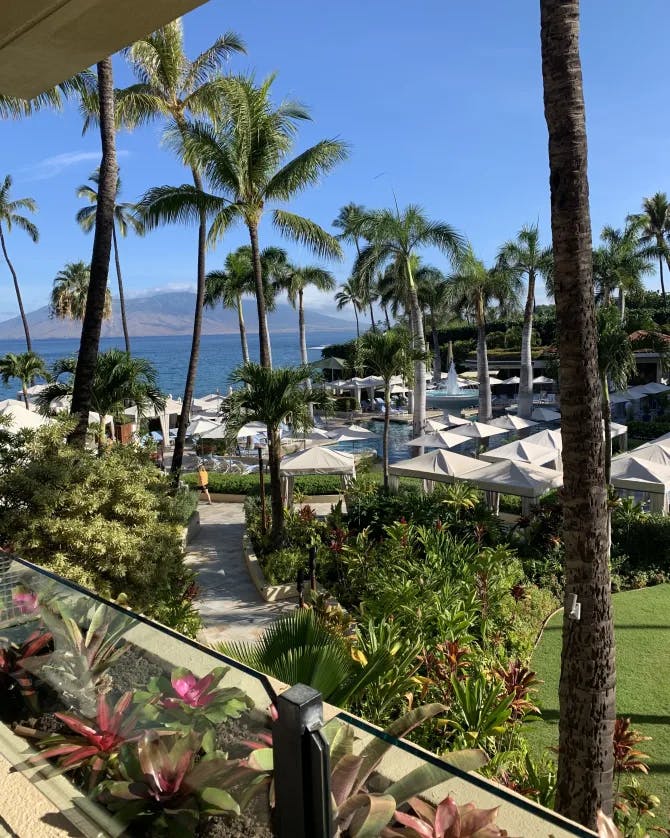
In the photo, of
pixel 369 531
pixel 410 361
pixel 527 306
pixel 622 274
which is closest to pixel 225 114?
pixel 410 361

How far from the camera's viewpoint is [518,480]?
43.4ft

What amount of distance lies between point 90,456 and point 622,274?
128 ft

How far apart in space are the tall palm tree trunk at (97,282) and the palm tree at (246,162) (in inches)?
206

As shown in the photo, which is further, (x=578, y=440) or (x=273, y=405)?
(x=273, y=405)

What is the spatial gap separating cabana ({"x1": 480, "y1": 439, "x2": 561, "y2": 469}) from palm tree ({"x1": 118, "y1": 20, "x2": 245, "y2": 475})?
8.40 meters

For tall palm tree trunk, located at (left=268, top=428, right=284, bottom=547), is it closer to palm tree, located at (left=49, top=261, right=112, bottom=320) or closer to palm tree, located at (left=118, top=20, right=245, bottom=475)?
palm tree, located at (left=118, top=20, right=245, bottom=475)

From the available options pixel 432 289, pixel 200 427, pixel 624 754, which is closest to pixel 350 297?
pixel 432 289

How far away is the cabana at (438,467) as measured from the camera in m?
14.8

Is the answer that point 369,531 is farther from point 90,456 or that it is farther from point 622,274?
point 622,274

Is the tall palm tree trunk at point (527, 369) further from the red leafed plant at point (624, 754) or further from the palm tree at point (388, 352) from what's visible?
the red leafed plant at point (624, 754)

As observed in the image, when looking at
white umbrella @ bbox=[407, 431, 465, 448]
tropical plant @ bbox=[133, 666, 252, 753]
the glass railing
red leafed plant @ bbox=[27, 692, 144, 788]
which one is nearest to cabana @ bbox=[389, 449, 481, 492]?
white umbrella @ bbox=[407, 431, 465, 448]

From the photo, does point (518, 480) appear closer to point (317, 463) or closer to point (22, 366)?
point (317, 463)

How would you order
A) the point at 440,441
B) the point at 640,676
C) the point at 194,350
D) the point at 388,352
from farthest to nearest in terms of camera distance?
the point at 440,441 < the point at 194,350 < the point at 388,352 < the point at 640,676

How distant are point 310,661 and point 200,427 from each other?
2284cm
